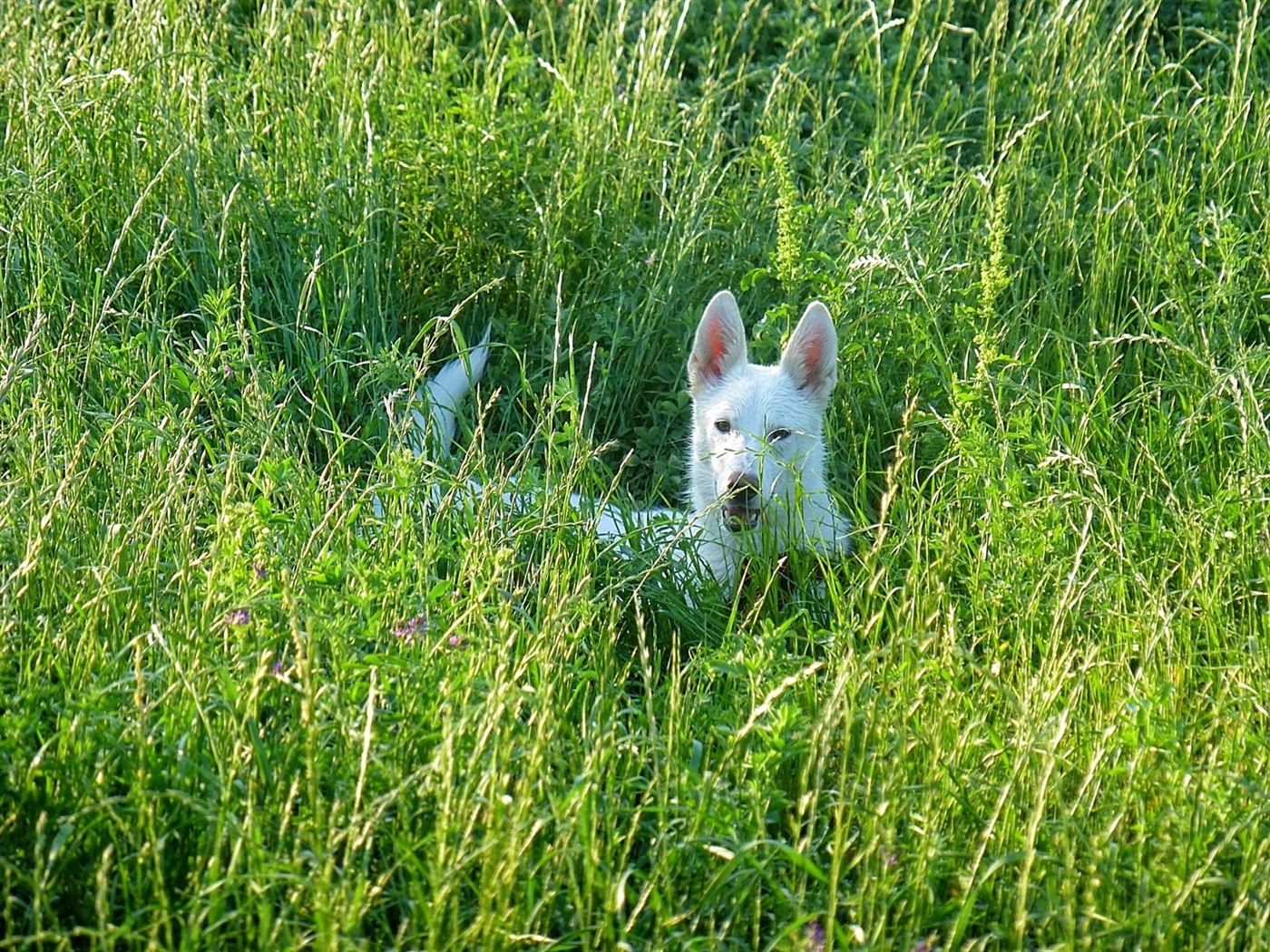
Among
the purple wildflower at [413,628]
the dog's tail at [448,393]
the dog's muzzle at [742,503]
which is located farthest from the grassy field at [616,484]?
the dog's muzzle at [742,503]

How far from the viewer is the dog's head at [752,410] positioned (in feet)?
11.2

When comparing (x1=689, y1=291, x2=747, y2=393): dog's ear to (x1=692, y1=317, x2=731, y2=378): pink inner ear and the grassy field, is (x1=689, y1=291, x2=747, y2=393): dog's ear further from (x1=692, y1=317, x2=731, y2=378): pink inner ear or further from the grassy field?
the grassy field

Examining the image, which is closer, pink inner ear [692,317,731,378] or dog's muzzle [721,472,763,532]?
dog's muzzle [721,472,763,532]

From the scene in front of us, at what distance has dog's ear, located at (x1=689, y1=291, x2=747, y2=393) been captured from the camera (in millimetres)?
3524

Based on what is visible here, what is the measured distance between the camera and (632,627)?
3.15m

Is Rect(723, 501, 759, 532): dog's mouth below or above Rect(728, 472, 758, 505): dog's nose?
below

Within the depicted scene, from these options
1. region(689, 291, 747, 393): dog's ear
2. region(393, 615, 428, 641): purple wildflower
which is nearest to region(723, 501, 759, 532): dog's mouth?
region(689, 291, 747, 393): dog's ear

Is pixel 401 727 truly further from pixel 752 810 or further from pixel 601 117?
pixel 601 117

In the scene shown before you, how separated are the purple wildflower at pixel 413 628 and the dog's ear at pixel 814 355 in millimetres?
1473

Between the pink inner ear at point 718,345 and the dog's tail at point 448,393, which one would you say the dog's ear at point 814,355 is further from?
the dog's tail at point 448,393

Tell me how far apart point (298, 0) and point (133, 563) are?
2.85 m

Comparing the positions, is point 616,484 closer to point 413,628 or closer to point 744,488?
point 744,488

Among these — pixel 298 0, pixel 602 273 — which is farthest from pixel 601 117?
pixel 298 0

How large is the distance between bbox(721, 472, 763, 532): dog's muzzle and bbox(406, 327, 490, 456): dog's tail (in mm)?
753
